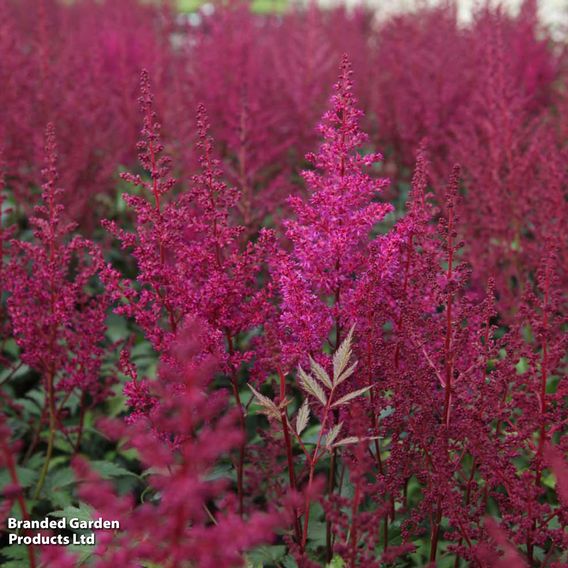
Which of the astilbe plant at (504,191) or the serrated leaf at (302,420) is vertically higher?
the astilbe plant at (504,191)

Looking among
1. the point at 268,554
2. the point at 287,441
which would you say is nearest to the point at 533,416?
the point at 287,441

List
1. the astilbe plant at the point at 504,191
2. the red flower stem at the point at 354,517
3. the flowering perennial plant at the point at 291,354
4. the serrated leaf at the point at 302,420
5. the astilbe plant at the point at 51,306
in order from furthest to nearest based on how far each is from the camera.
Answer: the astilbe plant at the point at 504,191 < the astilbe plant at the point at 51,306 < the serrated leaf at the point at 302,420 < the flowering perennial plant at the point at 291,354 < the red flower stem at the point at 354,517

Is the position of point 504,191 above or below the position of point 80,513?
above

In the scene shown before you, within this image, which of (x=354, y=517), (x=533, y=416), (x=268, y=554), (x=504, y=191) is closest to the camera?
(x=354, y=517)

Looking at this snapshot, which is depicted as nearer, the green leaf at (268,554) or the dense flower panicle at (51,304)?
the green leaf at (268,554)

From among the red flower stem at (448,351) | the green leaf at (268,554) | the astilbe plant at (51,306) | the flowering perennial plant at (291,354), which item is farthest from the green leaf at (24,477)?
the red flower stem at (448,351)

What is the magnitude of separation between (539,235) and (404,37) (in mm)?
3152

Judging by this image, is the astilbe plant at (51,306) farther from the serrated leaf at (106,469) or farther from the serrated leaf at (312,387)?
the serrated leaf at (312,387)

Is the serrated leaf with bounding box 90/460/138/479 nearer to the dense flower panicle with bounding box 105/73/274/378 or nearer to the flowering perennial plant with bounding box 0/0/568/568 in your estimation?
the flowering perennial plant with bounding box 0/0/568/568

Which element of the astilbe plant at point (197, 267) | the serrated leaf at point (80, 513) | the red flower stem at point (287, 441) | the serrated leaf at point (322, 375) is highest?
the astilbe plant at point (197, 267)

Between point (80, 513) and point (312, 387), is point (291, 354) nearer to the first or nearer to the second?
point (312, 387)

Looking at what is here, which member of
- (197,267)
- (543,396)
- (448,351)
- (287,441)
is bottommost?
(287,441)

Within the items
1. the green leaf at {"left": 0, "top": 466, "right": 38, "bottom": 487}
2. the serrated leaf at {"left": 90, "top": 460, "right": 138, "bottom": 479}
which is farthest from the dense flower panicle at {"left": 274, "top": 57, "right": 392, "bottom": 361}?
the green leaf at {"left": 0, "top": 466, "right": 38, "bottom": 487}

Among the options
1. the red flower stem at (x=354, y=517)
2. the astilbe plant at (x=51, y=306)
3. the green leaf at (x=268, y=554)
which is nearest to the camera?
the red flower stem at (x=354, y=517)
